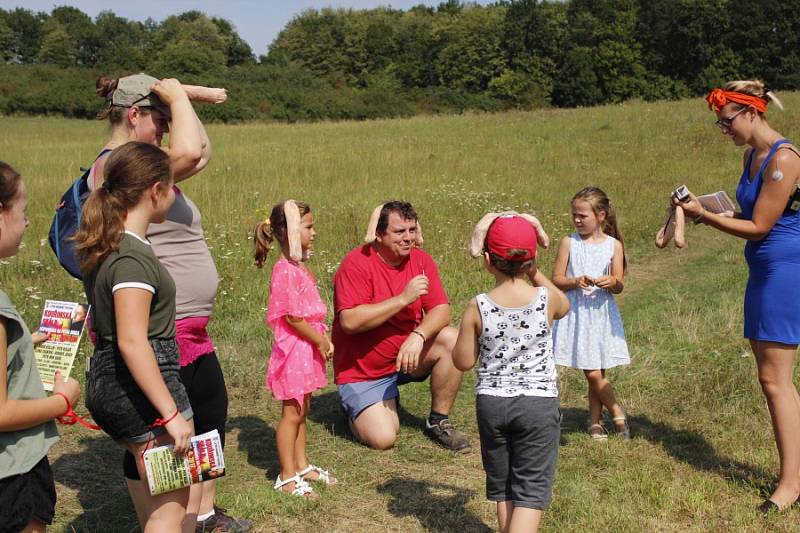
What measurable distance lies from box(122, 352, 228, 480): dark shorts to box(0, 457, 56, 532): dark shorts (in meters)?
1.02

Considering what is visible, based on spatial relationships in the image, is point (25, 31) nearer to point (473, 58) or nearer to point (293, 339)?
point (473, 58)

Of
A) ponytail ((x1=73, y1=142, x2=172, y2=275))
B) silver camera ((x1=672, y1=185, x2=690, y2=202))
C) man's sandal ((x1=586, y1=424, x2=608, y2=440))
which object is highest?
ponytail ((x1=73, y1=142, x2=172, y2=275))

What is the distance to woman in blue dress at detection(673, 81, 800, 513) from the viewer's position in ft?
12.4

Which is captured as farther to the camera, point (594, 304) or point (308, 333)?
point (594, 304)

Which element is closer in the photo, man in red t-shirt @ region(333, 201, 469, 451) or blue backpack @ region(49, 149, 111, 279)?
blue backpack @ region(49, 149, 111, 279)

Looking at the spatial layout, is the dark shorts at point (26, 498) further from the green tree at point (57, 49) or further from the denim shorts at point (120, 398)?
the green tree at point (57, 49)

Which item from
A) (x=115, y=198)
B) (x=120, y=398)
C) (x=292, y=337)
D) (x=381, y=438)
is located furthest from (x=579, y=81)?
(x=120, y=398)

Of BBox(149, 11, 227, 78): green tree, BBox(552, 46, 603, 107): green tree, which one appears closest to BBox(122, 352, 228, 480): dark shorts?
BBox(149, 11, 227, 78): green tree

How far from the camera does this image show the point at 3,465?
238 cm

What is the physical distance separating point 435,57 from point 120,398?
72964 millimetres

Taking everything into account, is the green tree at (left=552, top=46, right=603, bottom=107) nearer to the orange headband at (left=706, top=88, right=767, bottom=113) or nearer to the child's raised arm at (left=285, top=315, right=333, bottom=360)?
the orange headband at (left=706, top=88, right=767, bottom=113)

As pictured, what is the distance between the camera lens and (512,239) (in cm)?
309

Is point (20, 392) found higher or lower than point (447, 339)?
higher

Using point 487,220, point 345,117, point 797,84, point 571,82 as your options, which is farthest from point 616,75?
point 487,220
